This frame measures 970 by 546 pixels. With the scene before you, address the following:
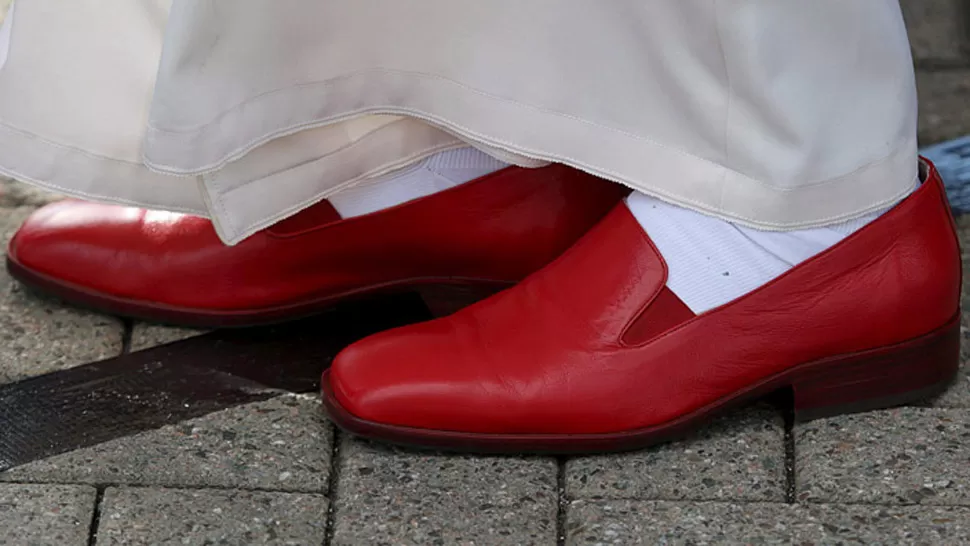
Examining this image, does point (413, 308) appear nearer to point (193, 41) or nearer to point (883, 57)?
point (193, 41)

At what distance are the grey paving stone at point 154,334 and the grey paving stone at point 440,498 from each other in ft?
0.98

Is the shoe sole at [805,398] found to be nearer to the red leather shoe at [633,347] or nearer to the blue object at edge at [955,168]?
the red leather shoe at [633,347]

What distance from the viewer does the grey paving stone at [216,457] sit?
129cm

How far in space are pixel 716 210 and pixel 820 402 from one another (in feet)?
0.81

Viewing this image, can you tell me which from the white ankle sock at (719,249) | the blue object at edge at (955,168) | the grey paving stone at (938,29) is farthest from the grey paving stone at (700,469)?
the grey paving stone at (938,29)

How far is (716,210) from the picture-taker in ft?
4.01

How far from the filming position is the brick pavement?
1.21 m

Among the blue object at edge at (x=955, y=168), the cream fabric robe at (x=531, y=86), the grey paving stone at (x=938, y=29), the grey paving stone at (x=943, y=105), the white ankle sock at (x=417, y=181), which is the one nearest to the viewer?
the cream fabric robe at (x=531, y=86)

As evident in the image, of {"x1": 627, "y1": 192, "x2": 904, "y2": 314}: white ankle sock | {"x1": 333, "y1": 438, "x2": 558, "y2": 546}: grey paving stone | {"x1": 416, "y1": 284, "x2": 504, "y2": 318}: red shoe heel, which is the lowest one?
{"x1": 333, "y1": 438, "x2": 558, "y2": 546}: grey paving stone

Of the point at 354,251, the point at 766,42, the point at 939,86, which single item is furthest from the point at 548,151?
the point at 939,86

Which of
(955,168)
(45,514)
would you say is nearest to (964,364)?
(955,168)

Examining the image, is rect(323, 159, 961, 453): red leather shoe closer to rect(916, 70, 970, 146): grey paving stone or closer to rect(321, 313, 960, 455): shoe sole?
rect(321, 313, 960, 455): shoe sole

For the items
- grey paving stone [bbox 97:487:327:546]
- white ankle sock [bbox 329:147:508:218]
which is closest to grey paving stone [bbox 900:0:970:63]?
white ankle sock [bbox 329:147:508:218]

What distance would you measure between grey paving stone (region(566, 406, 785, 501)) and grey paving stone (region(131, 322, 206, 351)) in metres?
0.50
